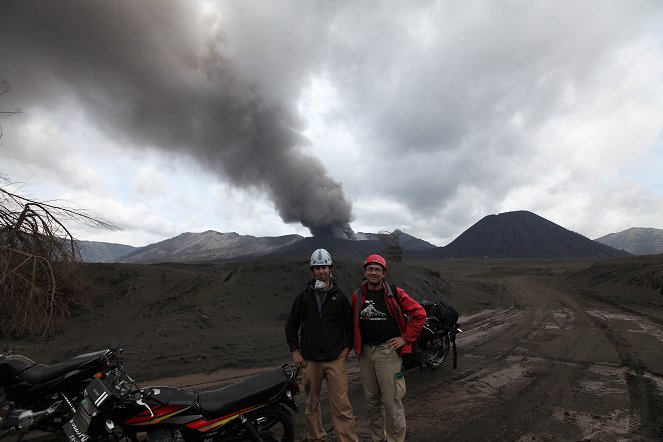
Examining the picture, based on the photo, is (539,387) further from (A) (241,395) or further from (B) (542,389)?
(A) (241,395)

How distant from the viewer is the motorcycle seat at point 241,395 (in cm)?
291

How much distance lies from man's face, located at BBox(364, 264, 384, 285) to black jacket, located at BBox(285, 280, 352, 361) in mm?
316

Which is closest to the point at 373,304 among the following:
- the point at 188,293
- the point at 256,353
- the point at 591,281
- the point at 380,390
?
the point at 380,390

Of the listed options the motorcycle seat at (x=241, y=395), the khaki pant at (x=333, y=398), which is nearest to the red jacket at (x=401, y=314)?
the khaki pant at (x=333, y=398)

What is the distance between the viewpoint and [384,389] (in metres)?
3.29

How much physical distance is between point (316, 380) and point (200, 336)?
20.8 ft

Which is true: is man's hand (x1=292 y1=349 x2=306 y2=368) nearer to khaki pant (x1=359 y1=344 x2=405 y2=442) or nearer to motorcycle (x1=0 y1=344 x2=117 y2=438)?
khaki pant (x1=359 y1=344 x2=405 y2=442)

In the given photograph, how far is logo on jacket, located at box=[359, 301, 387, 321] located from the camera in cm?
338

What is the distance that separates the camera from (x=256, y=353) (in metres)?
7.70

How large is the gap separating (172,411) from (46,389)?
1124 millimetres

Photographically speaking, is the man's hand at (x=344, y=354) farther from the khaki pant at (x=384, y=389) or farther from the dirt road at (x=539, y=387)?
the dirt road at (x=539, y=387)

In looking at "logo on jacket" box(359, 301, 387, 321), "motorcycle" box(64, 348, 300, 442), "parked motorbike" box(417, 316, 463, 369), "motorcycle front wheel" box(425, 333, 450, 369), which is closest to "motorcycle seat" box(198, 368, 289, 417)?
"motorcycle" box(64, 348, 300, 442)

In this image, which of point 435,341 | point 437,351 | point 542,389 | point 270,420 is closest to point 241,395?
point 270,420

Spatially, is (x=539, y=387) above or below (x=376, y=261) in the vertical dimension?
below
